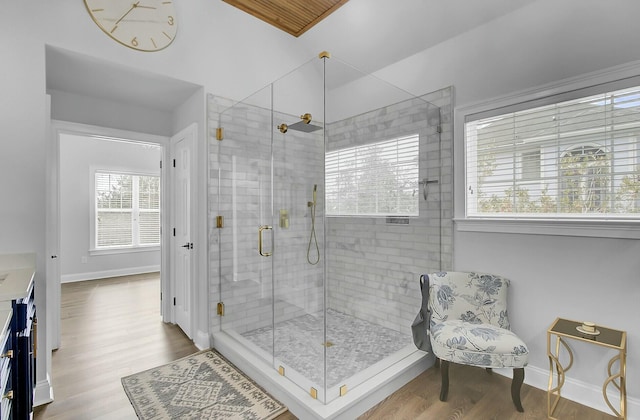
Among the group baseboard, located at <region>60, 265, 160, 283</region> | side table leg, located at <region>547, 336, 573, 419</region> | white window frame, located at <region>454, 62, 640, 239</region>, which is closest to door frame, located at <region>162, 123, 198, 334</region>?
white window frame, located at <region>454, 62, 640, 239</region>

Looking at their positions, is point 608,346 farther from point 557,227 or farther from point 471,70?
point 471,70

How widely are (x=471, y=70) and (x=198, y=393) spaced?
320 cm

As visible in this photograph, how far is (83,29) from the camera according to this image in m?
2.24

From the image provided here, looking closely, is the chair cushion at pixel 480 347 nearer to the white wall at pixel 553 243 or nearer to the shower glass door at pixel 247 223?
the white wall at pixel 553 243

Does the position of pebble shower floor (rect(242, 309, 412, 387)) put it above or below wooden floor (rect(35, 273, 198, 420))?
above

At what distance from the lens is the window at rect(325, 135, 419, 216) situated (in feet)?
7.46

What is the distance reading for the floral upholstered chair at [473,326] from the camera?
1929 millimetres

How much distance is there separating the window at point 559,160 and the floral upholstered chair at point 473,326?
0.58 m

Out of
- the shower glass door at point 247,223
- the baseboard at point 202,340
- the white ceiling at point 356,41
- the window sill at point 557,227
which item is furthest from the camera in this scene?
the baseboard at point 202,340

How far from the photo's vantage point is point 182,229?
3.30m

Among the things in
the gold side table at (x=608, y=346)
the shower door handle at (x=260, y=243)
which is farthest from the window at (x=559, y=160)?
the shower door handle at (x=260, y=243)

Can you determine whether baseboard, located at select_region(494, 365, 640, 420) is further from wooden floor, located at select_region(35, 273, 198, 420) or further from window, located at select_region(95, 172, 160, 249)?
window, located at select_region(95, 172, 160, 249)

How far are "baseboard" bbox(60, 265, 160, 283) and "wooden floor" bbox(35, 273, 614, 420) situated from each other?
1930 mm

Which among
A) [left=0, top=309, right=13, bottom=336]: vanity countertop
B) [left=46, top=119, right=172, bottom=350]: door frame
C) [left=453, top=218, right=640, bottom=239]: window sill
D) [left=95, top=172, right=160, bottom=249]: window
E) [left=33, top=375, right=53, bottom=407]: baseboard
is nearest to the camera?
[left=0, top=309, right=13, bottom=336]: vanity countertop
